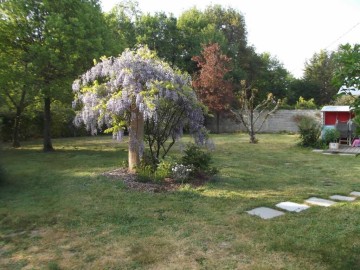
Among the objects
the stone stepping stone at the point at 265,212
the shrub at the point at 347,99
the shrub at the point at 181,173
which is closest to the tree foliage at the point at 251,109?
the shrub at the point at 347,99

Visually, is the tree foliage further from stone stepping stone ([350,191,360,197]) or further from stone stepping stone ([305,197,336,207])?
stone stepping stone ([305,197,336,207])

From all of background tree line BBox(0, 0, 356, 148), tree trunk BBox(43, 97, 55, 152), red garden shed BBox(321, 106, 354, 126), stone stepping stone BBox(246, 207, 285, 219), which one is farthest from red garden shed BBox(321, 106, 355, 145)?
tree trunk BBox(43, 97, 55, 152)

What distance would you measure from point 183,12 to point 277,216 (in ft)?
99.1

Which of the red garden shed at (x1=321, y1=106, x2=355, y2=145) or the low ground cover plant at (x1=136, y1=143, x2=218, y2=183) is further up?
the red garden shed at (x1=321, y1=106, x2=355, y2=145)

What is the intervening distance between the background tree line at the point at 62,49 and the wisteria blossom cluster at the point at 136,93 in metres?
3.26

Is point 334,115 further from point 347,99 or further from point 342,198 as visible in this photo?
point 342,198

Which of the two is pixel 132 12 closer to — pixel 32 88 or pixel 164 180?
pixel 32 88

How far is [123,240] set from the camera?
393cm

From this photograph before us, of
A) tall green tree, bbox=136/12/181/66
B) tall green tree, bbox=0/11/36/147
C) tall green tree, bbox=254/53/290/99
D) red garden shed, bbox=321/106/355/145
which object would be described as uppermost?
tall green tree, bbox=136/12/181/66

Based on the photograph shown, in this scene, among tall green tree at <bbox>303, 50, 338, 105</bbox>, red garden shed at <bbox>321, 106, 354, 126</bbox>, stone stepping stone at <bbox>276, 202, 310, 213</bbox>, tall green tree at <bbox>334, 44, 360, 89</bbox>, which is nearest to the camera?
tall green tree at <bbox>334, 44, 360, 89</bbox>

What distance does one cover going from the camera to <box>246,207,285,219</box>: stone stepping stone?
15.4 ft

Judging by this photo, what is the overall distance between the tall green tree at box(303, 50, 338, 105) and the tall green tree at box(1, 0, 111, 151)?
2583 centimetres

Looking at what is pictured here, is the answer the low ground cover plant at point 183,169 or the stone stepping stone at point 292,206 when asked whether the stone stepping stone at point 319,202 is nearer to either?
the stone stepping stone at point 292,206

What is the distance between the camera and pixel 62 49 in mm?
10891
